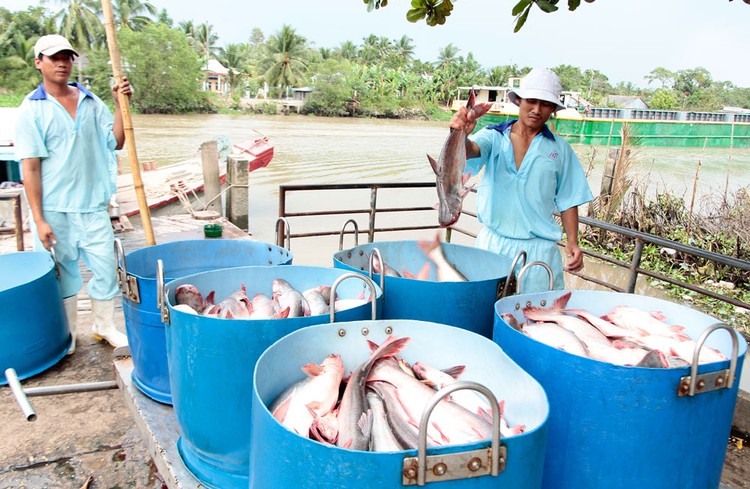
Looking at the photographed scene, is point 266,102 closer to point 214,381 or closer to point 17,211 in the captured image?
point 17,211

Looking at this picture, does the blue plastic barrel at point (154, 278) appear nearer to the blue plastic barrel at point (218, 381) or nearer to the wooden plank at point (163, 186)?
the blue plastic barrel at point (218, 381)

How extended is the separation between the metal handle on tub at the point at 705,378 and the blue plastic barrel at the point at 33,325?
11.8ft

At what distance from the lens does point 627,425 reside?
171cm

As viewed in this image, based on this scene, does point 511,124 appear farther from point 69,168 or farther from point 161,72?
point 161,72

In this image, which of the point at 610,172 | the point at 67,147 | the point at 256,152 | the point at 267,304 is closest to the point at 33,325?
the point at 67,147

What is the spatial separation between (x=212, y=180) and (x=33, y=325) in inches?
337

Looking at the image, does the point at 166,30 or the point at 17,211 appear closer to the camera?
the point at 17,211

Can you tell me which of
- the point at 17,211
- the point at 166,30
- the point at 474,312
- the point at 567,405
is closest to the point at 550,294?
the point at 474,312

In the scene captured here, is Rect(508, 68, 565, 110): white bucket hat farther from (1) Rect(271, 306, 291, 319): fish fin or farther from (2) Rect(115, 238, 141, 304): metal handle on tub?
(2) Rect(115, 238, 141, 304): metal handle on tub

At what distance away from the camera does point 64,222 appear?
3949 millimetres

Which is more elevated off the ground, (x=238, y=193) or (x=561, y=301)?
(x=561, y=301)

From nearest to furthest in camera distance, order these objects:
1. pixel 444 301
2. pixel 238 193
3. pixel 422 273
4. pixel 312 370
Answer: pixel 312 370 < pixel 444 301 < pixel 422 273 < pixel 238 193

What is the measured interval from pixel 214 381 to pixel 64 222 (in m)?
2.53

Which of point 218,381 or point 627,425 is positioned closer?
point 627,425
